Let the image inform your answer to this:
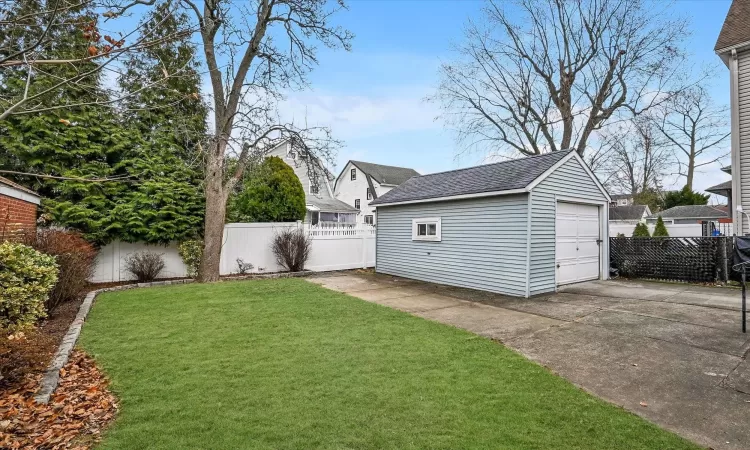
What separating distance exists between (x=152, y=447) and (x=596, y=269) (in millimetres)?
11268

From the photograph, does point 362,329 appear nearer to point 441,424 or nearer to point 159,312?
point 441,424

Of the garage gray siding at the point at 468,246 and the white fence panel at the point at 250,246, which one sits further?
the white fence panel at the point at 250,246

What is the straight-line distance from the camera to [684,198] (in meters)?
33.8

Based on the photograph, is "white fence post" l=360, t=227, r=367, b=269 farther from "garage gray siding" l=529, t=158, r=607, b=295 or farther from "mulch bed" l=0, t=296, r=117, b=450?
"mulch bed" l=0, t=296, r=117, b=450

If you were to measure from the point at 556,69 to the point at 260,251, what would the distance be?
60.1 feet

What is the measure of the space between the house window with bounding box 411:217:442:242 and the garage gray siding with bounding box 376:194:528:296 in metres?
0.14

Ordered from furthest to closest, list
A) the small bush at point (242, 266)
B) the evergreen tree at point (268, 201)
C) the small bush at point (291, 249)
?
1. the evergreen tree at point (268, 201)
2. the small bush at point (291, 249)
3. the small bush at point (242, 266)

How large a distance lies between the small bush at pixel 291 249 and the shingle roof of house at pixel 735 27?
42.3 feet

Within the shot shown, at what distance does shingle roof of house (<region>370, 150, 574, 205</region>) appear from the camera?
29.0 ft

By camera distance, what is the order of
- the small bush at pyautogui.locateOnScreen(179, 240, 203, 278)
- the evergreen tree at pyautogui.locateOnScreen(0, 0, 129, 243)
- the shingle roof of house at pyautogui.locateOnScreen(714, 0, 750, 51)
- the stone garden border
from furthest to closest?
1. the small bush at pyautogui.locateOnScreen(179, 240, 203, 278)
2. the shingle roof of house at pyautogui.locateOnScreen(714, 0, 750, 51)
3. the evergreen tree at pyautogui.locateOnScreen(0, 0, 129, 243)
4. the stone garden border

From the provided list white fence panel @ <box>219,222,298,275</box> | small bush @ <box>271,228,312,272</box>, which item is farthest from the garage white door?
white fence panel @ <box>219,222,298,275</box>

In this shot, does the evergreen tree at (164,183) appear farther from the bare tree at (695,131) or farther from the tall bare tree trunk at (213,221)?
the bare tree at (695,131)

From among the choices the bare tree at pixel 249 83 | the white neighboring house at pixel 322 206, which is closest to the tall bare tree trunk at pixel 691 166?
the white neighboring house at pixel 322 206

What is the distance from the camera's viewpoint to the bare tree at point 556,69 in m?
18.0
